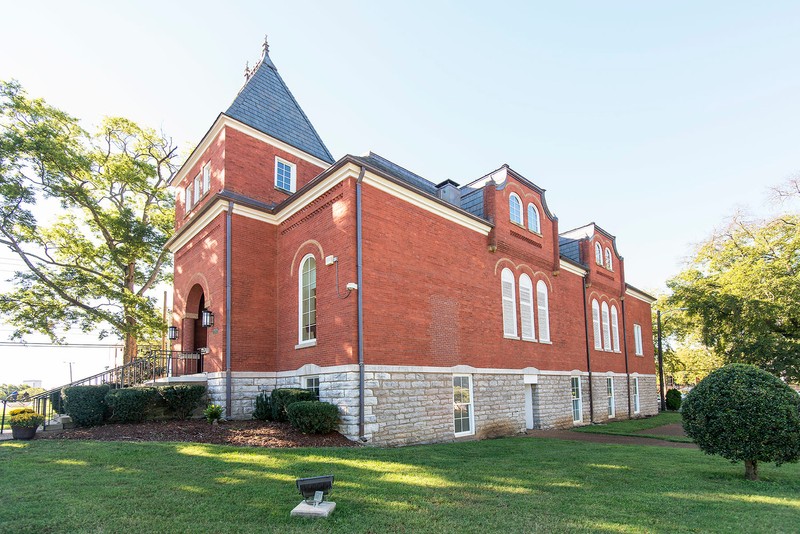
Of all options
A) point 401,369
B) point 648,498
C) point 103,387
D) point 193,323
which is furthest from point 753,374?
point 193,323

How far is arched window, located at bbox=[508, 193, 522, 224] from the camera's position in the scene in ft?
58.4

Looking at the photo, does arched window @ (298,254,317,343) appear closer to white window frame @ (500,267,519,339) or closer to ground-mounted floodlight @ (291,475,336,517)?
white window frame @ (500,267,519,339)

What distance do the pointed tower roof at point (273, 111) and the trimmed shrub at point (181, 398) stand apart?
8.51m

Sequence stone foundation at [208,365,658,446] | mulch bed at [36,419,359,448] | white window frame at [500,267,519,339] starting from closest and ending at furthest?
1. mulch bed at [36,419,359,448]
2. stone foundation at [208,365,658,446]
3. white window frame at [500,267,519,339]

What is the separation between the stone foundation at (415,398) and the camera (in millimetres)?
11422

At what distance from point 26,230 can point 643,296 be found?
3333 centimetres

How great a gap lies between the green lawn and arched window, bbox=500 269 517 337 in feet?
22.7

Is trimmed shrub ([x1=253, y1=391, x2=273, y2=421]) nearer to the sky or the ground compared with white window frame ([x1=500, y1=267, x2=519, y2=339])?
nearer to the ground

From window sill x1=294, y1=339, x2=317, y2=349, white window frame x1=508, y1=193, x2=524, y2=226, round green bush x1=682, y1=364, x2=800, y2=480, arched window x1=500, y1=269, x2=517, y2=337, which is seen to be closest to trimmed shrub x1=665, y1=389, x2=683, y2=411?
arched window x1=500, y1=269, x2=517, y2=337

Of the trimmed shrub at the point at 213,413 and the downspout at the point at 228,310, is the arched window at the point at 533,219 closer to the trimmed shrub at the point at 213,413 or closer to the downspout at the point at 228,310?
the downspout at the point at 228,310

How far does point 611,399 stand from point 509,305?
34.6 feet

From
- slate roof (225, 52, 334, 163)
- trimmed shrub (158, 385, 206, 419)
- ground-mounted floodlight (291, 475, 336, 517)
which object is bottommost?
ground-mounted floodlight (291, 475, 336, 517)

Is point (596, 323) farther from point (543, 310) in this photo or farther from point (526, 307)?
point (526, 307)

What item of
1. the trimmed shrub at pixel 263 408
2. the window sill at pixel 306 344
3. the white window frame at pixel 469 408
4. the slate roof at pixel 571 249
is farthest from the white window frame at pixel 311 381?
the slate roof at pixel 571 249
